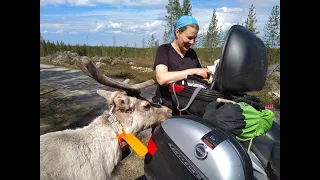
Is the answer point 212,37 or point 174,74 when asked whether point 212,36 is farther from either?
point 174,74

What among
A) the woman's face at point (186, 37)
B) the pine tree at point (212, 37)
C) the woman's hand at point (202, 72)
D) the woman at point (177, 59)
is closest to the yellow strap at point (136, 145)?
the woman at point (177, 59)

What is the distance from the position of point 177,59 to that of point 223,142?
145cm

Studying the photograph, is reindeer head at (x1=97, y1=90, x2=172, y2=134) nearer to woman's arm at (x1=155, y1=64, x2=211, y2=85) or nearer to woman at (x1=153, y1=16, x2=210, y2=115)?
woman at (x1=153, y1=16, x2=210, y2=115)

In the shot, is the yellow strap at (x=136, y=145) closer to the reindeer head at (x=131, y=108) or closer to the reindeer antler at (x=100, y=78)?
the reindeer head at (x=131, y=108)

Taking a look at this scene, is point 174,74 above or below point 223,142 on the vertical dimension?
above

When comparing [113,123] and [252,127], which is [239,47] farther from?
[113,123]

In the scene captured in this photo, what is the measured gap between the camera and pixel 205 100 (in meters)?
2.28

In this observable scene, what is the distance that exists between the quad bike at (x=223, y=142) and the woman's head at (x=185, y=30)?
2.71 ft

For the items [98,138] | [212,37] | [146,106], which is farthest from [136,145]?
[212,37]

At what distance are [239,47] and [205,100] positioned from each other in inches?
20.8

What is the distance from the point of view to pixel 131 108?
9.62 ft

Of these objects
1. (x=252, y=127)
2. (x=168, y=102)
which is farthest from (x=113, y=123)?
(x=252, y=127)

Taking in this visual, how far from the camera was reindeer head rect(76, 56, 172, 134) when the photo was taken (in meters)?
2.85

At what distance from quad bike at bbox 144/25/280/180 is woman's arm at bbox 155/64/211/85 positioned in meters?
0.33
